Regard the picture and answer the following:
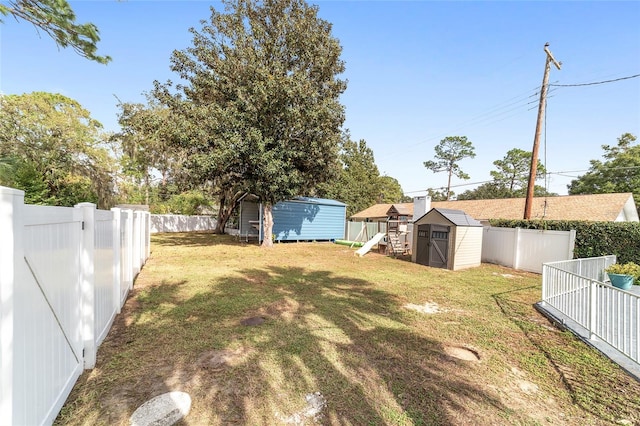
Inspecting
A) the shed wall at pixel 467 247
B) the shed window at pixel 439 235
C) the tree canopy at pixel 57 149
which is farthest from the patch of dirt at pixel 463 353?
the tree canopy at pixel 57 149

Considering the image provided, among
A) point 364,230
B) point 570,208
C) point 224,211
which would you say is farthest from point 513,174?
point 224,211

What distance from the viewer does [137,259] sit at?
269 inches

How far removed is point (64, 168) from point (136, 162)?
8092 mm

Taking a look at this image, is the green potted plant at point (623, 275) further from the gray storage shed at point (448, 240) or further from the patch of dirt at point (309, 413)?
the patch of dirt at point (309, 413)

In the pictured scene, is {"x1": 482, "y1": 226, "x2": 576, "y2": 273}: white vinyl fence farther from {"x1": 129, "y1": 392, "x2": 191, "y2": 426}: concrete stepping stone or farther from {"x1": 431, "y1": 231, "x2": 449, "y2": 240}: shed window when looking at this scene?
{"x1": 129, "y1": 392, "x2": 191, "y2": 426}: concrete stepping stone

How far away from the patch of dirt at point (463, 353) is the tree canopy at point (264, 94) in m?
8.96

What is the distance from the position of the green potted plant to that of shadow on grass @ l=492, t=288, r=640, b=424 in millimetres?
4598

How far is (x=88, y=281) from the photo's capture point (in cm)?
272

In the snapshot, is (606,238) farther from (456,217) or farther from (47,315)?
(47,315)

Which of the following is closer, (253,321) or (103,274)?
(103,274)

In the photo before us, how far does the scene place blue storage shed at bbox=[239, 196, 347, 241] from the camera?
16.8 meters

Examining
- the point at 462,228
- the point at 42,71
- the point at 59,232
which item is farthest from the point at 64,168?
the point at 462,228

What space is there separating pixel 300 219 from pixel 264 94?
28.3ft

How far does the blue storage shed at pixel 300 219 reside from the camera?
55.1 ft
